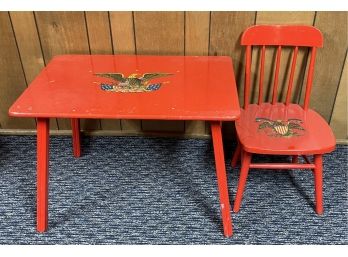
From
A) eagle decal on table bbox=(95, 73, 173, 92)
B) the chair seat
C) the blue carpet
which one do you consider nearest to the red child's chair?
the chair seat

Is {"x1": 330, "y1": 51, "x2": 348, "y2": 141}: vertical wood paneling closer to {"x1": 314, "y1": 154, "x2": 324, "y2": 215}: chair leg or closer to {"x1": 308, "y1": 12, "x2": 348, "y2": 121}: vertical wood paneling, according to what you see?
{"x1": 308, "y1": 12, "x2": 348, "y2": 121}: vertical wood paneling

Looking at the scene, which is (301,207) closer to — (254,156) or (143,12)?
(254,156)

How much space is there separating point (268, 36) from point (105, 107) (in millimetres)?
715

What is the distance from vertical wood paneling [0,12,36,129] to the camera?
1466mm

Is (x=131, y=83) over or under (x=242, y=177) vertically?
over

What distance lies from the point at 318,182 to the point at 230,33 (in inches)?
26.5

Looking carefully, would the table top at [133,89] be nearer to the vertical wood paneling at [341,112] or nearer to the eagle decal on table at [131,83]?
the eagle decal on table at [131,83]

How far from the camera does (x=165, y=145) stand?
5.65 feet

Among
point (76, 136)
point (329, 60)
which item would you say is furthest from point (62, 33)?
point (329, 60)

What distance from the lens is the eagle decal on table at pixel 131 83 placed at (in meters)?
1.15

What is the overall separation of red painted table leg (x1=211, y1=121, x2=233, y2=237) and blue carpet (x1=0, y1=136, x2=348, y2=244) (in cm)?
6

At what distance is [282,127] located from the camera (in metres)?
1.28

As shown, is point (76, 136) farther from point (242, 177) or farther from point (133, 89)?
point (242, 177)

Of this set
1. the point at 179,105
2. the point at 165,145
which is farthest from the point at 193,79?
the point at 165,145
